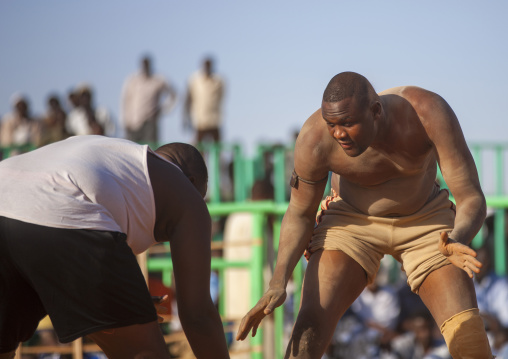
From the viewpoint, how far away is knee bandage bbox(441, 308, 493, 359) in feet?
12.9

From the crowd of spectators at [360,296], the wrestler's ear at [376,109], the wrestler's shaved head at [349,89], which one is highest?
the wrestler's shaved head at [349,89]

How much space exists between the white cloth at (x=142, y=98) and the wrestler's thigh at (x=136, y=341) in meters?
8.75

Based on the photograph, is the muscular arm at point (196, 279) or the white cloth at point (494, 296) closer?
the muscular arm at point (196, 279)

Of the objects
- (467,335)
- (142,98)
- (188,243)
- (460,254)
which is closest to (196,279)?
(188,243)

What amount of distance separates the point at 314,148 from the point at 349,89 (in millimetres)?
384

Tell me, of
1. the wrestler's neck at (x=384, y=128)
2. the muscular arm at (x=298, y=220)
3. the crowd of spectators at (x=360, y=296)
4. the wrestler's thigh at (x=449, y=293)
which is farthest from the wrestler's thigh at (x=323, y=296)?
the crowd of spectators at (x=360, y=296)

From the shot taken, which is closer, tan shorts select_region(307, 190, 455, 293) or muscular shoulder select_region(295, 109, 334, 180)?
muscular shoulder select_region(295, 109, 334, 180)

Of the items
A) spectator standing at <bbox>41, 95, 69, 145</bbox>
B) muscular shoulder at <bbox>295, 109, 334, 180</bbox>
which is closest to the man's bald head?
muscular shoulder at <bbox>295, 109, 334, 180</bbox>

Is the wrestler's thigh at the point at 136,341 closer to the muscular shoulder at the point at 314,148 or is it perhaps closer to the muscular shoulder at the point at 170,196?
the muscular shoulder at the point at 170,196

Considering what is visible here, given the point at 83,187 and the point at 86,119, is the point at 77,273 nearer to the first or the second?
the point at 83,187

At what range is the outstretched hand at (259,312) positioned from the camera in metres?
3.83

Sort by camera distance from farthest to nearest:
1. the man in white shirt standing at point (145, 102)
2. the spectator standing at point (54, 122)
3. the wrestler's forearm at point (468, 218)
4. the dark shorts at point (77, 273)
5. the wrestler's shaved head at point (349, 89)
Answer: the man in white shirt standing at point (145, 102)
the spectator standing at point (54, 122)
the wrestler's shaved head at point (349, 89)
the wrestler's forearm at point (468, 218)
the dark shorts at point (77, 273)

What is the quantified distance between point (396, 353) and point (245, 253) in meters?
1.77

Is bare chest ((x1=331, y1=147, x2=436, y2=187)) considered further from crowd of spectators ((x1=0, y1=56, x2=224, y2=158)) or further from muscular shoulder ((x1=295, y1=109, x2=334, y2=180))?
crowd of spectators ((x1=0, y1=56, x2=224, y2=158))
